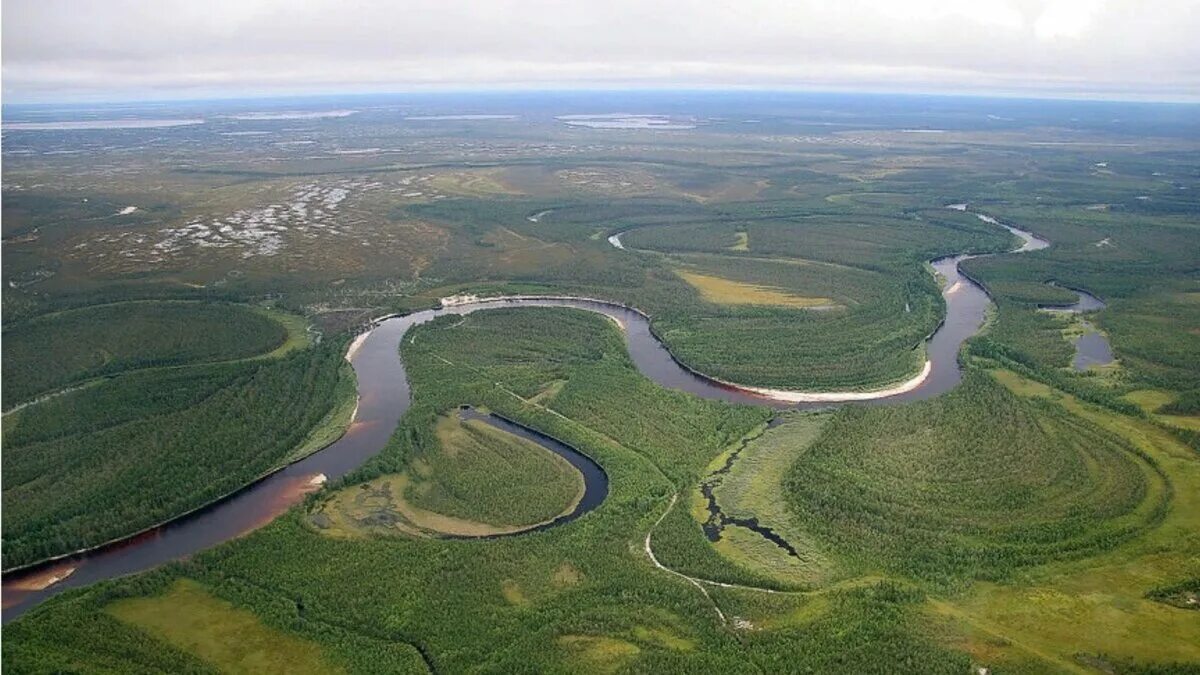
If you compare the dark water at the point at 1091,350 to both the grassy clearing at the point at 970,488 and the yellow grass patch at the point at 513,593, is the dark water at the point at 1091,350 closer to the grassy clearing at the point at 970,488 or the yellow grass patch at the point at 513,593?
the grassy clearing at the point at 970,488

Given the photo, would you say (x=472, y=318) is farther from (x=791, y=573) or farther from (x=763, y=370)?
(x=791, y=573)

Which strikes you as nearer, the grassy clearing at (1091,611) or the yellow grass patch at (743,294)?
the grassy clearing at (1091,611)

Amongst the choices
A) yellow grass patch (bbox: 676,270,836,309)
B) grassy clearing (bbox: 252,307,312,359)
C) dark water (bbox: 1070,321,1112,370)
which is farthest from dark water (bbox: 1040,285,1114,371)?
grassy clearing (bbox: 252,307,312,359)

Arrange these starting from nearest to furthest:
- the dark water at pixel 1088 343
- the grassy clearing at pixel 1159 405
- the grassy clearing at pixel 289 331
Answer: the grassy clearing at pixel 1159 405, the grassy clearing at pixel 289 331, the dark water at pixel 1088 343

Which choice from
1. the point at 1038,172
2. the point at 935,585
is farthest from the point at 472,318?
the point at 1038,172

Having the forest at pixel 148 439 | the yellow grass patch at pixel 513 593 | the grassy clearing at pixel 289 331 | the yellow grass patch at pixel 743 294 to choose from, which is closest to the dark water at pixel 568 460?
the yellow grass patch at pixel 513 593

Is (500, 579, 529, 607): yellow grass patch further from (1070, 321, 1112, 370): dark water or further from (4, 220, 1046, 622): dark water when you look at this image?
(1070, 321, 1112, 370): dark water
